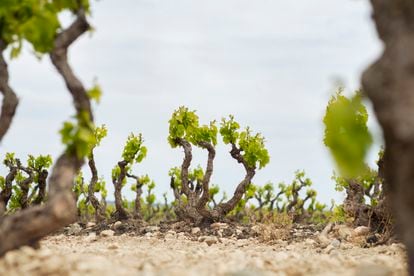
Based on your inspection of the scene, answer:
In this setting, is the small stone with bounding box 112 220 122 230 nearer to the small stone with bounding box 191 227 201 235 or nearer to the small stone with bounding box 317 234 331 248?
the small stone with bounding box 191 227 201 235

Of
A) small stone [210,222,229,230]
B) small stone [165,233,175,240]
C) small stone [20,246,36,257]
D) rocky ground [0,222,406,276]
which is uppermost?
small stone [20,246,36,257]

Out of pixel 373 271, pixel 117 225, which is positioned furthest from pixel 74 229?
pixel 373 271

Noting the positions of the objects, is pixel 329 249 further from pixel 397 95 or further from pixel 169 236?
pixel 397 95

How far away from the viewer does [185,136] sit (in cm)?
2352

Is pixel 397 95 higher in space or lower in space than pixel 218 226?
higher

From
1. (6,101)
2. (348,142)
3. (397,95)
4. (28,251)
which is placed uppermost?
(6,101)

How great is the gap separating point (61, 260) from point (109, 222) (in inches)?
701

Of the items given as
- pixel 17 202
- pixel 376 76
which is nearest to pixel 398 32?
pixel 376 76

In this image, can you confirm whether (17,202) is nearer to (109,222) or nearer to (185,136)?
(109,222)

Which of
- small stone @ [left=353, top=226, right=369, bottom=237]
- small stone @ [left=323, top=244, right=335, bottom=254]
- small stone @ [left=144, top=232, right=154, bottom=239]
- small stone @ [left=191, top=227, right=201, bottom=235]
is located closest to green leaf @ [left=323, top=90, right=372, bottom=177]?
small stone @ [left=323, top=244, right=335, bottom=254]

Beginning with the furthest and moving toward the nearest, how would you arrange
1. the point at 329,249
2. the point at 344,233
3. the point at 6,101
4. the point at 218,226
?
the point at 218,226, the point at 344,233, the point at 329,249, the point at 6,101

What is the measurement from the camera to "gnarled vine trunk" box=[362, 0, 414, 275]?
17.5ft

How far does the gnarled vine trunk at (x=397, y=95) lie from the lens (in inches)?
210

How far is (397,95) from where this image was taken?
216 inches
